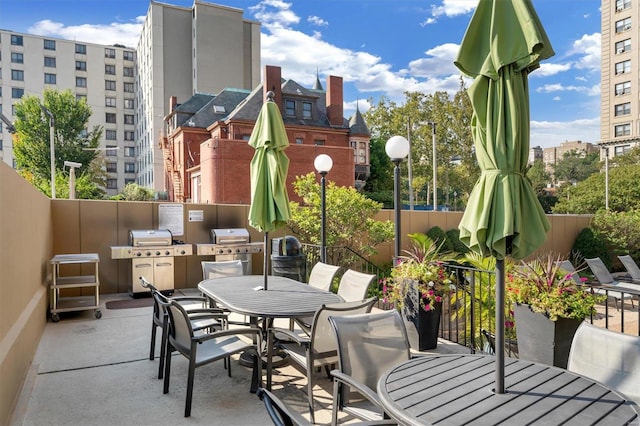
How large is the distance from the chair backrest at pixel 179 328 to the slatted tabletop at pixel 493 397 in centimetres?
169

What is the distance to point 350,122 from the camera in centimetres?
3072

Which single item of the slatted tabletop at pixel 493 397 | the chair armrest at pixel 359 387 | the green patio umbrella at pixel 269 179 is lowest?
the chair armrest at pixel 359 387

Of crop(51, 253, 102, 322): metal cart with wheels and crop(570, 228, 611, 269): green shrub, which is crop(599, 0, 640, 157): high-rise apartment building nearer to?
crop(570, 228, 611, 269): green shrub

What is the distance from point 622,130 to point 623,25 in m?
11.3

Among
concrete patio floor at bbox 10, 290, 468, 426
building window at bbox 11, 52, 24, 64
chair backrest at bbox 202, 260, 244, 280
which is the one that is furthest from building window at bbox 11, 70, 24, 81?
chair backrest at bbox 202, 260, 244, 280

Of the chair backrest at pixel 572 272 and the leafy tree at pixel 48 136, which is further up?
the leafy tree at pixel 48 136

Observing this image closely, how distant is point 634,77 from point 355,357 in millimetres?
55394

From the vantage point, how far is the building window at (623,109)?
45219mm

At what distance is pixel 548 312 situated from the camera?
359 centimetres

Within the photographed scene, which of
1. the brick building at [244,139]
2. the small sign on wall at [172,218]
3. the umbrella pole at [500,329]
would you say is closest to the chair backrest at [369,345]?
the umbrella pole at [500,329]

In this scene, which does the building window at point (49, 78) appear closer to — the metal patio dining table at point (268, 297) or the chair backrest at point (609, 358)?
the metal patio dining table at point (268, 297)

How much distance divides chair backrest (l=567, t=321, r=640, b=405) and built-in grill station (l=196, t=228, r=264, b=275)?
22.9 feet

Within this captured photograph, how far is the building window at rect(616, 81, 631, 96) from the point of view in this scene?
45.2 m

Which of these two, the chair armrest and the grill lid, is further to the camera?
the grill lid
